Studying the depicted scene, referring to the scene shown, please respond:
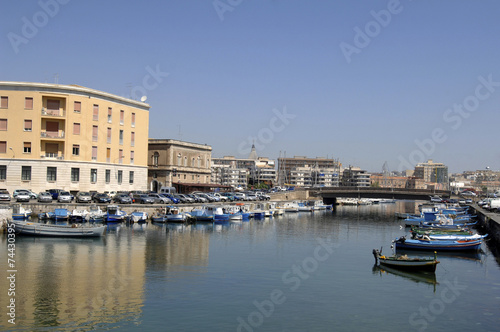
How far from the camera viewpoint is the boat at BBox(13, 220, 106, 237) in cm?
3956

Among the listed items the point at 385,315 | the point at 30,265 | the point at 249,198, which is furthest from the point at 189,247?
the point at 249,198

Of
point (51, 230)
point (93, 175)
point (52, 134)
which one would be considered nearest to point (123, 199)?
point (93, 175)

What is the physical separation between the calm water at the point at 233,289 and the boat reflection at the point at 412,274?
126mm

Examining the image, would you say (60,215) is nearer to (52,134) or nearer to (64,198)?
(64,198)

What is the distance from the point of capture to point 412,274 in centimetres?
3138

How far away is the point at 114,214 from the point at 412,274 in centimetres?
3255

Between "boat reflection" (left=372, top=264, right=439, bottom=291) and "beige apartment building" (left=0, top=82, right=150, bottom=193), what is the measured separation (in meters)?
43.8

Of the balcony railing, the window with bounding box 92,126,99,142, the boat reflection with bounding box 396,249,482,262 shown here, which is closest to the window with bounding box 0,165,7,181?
the balcony railing

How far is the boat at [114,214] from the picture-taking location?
52156mm

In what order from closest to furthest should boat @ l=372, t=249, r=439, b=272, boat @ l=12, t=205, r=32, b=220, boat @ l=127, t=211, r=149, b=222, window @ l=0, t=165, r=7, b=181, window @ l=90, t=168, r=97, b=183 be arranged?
1. boat @ l=372, t=249, r=439, b=272
2. boat @ l=12, t=205, r=32, b=220
3. boat @ l=127, t=211, r=149, b=222
4. window @ l=0, t=165, r=7, b=181
5. window @ l=90, t=168, r=97, b=183

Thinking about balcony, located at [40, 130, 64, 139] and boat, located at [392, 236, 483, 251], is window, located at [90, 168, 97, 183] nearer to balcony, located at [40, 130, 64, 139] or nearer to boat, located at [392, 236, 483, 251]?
balcony, located at [40, 130, 64, 139]

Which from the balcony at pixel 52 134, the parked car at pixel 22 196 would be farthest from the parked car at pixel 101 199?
the balcony at pixel 52 134

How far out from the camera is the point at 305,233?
2098 inches

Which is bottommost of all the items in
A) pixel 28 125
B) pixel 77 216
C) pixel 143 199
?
pixel 77 216
